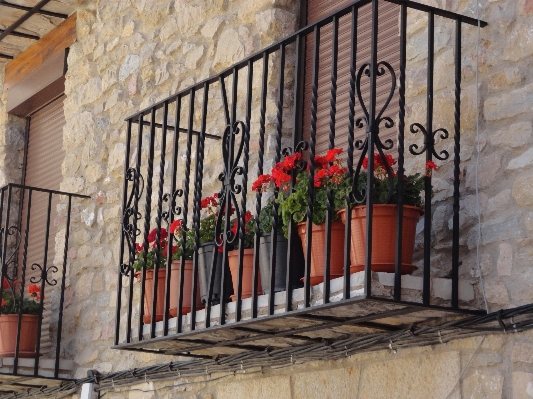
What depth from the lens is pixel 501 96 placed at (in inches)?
160

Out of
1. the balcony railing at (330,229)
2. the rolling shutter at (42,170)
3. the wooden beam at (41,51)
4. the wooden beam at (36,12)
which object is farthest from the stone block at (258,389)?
the wooden beam at (36,12)

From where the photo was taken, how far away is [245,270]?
4555 millimetres

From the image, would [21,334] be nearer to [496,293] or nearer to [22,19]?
[22,19]

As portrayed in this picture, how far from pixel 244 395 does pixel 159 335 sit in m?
0.52

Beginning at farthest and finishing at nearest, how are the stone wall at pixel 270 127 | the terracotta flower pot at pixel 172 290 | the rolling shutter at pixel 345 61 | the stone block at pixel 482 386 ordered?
the terracotta flower pot at pixel 172 290, the rolling shutter at pixel 345 61, the stone wall at pixel 270 127, the stone block at pixel 482 386

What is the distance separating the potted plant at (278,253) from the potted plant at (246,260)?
0.32 ft

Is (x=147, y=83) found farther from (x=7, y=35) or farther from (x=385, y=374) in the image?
(x=385, y=374)

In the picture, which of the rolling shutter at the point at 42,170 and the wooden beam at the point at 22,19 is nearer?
the wooden beam at the point at 22,19

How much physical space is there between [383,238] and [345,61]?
1630mm

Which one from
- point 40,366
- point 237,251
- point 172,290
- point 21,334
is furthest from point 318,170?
point 21,334

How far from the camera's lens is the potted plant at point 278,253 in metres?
4.22

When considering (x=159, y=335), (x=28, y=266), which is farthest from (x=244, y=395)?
(x=28, y=266)

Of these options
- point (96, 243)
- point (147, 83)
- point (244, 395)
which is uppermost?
point (147, 83)

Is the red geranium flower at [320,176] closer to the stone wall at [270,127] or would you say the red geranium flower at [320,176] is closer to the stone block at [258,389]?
the stone wall at [270,127]
